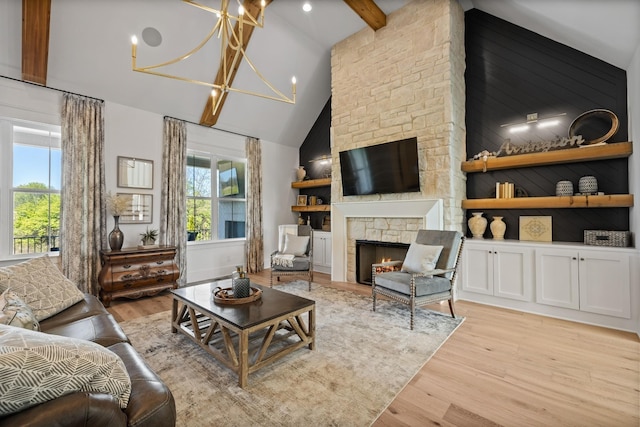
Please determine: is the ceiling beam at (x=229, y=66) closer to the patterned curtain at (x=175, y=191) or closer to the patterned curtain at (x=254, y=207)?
the patterned curtain at (x=175, y=191)

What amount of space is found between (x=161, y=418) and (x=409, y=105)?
441 centimetres

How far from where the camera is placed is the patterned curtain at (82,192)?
382 cm

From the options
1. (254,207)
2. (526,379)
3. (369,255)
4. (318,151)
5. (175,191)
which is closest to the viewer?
(526,379)

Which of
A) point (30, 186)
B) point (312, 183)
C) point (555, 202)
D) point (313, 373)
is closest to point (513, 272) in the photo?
point (555, 202)

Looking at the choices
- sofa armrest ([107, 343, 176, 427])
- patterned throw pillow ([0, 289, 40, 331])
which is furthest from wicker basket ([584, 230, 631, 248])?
patterned throw pillow ([0, 289, 40, 331])

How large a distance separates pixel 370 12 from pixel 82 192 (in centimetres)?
483

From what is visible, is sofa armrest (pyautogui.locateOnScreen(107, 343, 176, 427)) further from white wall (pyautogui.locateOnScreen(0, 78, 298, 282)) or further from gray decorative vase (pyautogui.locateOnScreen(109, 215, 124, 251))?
white wall (pyautogui.locateOnScreen(0, 78, 298, 282))

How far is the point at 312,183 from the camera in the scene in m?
6.20

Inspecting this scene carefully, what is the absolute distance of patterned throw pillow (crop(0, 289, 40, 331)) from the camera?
144 centimetres

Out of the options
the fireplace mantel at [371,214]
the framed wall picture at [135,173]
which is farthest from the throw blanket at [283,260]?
the framed wall picture at [135,173]

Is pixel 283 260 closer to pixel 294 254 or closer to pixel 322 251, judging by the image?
pixel 294 254

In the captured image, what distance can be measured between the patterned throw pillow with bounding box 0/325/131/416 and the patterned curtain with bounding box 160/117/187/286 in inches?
159

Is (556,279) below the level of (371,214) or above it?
below

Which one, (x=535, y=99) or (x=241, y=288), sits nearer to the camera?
(x=241, y=288)
